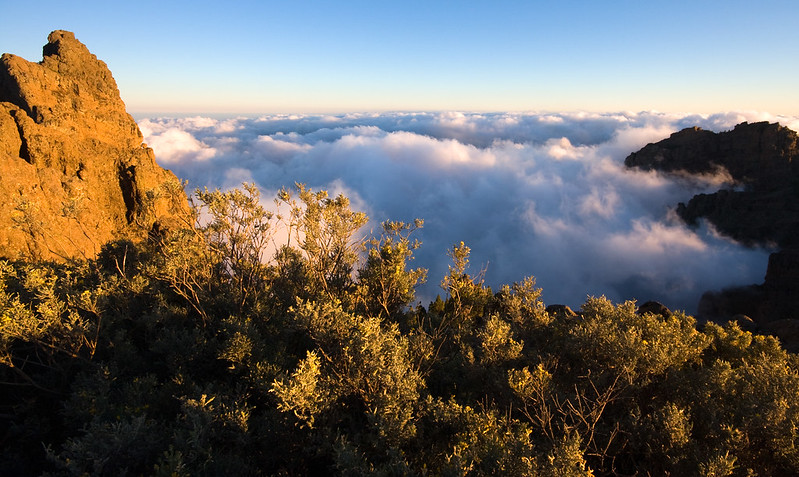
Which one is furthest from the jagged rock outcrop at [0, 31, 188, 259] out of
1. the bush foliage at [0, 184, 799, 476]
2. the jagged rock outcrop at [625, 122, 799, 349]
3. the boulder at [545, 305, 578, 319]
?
the jagged rock outcrop at [625, 122, 799, 349]

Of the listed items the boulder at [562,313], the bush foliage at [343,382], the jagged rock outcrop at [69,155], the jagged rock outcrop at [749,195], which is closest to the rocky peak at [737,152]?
the jagged rock outcrop at [749,195]

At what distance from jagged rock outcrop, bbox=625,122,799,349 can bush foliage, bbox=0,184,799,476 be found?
80.5m

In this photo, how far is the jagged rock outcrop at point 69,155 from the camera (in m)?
20.6

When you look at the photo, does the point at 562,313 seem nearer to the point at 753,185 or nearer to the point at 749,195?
the point at 749,195

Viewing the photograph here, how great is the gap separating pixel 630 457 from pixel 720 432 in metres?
1.98

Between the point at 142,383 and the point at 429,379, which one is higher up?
the point at 142,383

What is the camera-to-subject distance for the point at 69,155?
2530 centimetres

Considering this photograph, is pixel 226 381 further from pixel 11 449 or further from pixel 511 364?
pixel 511 364

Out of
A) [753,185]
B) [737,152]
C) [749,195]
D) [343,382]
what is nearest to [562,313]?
[343,382]

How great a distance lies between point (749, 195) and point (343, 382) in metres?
164

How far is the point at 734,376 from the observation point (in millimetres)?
9562

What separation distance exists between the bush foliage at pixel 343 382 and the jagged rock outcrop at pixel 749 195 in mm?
80481

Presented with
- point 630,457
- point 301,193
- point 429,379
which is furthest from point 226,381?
point 630,457

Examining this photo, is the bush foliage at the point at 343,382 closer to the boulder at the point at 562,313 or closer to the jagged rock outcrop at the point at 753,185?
the boulder at the point at 562,313
